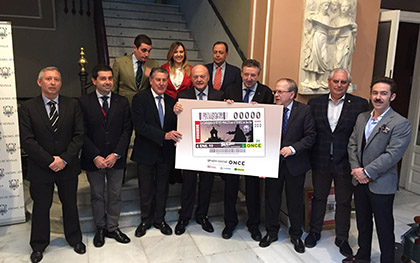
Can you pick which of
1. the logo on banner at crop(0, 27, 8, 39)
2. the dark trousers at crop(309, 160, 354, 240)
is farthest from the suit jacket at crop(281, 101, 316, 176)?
the logo on banner at crop(0, 27, 8, 39)

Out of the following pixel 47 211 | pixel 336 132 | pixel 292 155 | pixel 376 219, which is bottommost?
pixel 47 211

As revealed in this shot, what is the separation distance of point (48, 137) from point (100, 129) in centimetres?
41

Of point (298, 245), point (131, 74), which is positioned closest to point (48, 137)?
point (131, 74)

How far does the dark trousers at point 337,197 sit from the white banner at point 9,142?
9.44 ft

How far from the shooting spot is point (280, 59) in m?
3.61

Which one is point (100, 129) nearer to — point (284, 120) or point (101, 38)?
point (284, 120)

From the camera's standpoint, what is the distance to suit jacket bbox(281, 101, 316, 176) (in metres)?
2.87

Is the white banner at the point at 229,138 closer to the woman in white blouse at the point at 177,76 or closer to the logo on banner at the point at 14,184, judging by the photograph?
the woman in white blouse at the point at 177,76

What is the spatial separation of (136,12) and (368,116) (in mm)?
4669

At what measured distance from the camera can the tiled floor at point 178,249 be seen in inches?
114

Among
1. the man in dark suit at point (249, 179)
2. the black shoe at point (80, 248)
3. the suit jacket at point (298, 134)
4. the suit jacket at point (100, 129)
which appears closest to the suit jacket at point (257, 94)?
the man in dark suit at point (249, 179)

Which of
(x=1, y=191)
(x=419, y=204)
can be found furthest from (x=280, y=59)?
(x=1, y=191)

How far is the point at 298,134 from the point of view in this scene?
2.91 metres

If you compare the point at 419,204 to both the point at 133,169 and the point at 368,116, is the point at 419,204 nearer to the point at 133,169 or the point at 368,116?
the point at 368,116
